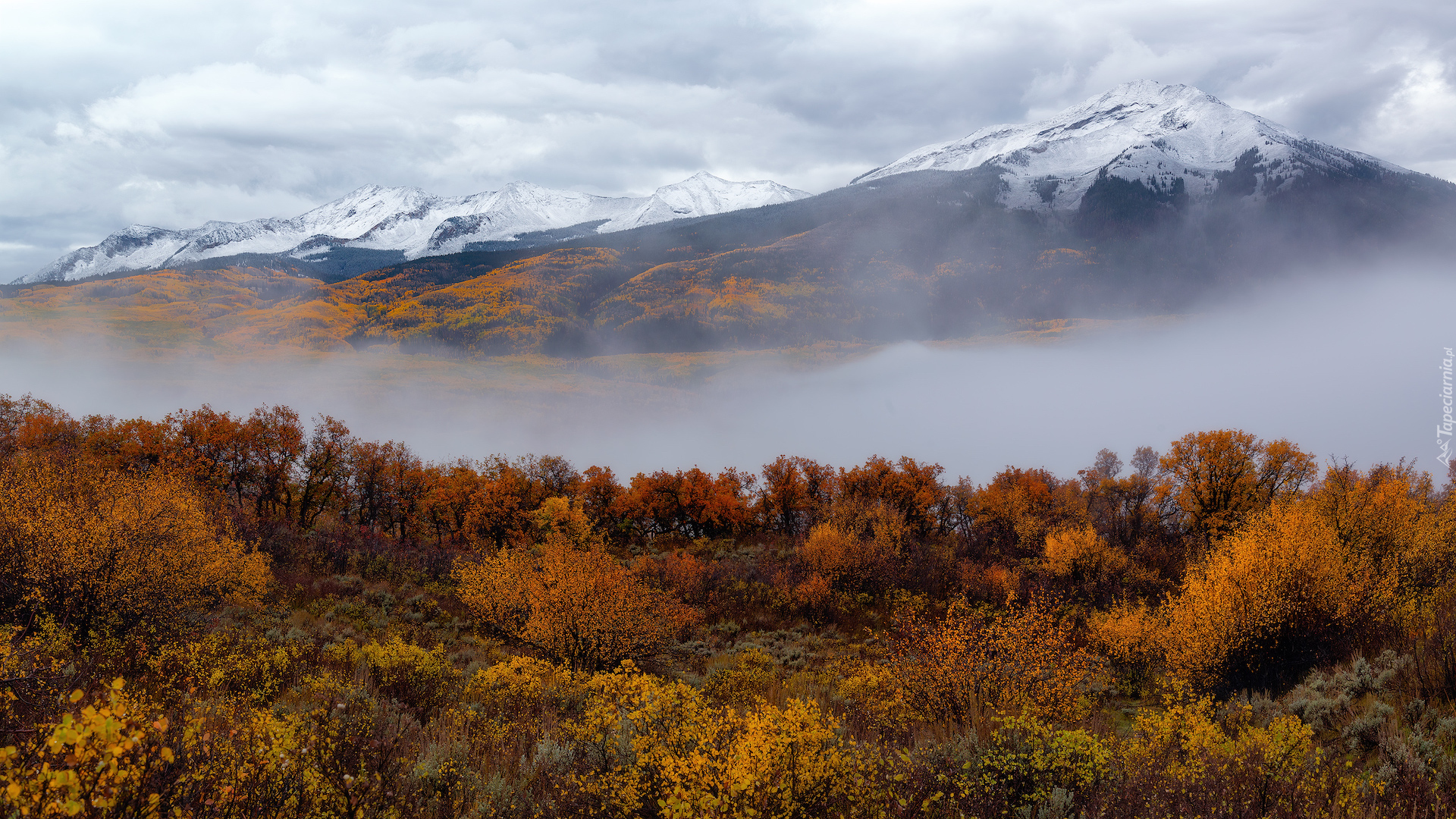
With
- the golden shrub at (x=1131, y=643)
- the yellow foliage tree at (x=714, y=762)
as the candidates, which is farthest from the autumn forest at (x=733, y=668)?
the golden shrub at (x=1131, y=643)

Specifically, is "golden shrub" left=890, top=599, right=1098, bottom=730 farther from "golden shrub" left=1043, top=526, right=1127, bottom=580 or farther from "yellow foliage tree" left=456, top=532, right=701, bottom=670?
"golden shrub" left=1043, top=526, right=1127, bottom=580

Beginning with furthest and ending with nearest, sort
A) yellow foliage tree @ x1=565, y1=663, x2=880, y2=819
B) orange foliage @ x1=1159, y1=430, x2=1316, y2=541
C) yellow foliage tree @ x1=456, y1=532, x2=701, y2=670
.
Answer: orange foliage @ x1=1159, y1=430, x2=1316, y2=541 < yellow foliage tree @ x1=456, y1=532, x2=701, y2=670 < yellow foliage tree @ x1=565, y1=663, x2=880, y2=819

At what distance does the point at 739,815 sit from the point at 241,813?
553 cm

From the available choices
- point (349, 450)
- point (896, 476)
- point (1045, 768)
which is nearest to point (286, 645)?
point (1045, 768)

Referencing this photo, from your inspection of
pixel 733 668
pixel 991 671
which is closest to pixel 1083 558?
pixel 733 668

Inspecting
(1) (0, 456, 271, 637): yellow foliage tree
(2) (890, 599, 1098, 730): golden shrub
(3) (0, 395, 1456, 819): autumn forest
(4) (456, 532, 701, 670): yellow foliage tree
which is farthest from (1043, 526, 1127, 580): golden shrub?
(1) (0, 456, 271, 637): yellow foliage tree

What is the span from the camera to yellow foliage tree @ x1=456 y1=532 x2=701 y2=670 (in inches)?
1025

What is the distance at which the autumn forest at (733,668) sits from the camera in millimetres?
8398

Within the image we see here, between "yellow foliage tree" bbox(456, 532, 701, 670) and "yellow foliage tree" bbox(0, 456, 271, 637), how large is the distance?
11.2 metres

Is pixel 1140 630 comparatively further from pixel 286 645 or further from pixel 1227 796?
pixel 286 645

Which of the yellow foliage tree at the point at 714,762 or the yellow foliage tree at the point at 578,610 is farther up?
the yellow foliage tree at the point at 714,762

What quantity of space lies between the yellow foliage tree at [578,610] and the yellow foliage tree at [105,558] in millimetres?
11228

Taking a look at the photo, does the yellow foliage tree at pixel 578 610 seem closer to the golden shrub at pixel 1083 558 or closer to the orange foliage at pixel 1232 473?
the golden shrub at pixel 1083 558

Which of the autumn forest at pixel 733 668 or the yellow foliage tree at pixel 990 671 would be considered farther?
the yellow foliage tree at pixel 990 671
